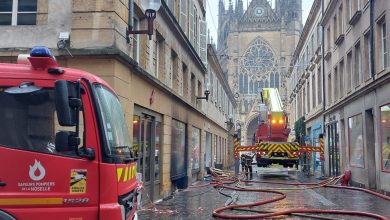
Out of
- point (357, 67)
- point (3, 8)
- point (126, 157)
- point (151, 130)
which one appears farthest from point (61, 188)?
point (357, 67)

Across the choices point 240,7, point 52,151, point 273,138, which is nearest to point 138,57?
point 52,151

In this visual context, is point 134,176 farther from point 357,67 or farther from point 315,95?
point 315,95

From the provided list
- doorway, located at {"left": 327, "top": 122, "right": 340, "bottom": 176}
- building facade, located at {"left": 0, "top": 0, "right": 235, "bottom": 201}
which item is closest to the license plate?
doorway, located at {"left": 327, "top": 122, "right": 340, "bottom": 176}

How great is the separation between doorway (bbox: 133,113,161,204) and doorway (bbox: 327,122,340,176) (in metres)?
13.7

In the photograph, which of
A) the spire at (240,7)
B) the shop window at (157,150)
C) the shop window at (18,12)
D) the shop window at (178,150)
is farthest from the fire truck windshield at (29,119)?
the spire at (240,7)

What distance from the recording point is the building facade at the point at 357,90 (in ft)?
57.4

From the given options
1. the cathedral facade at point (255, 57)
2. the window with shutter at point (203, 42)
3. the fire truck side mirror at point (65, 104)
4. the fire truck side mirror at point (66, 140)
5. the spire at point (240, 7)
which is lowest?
the fire truck side mirror at point (66, 140)

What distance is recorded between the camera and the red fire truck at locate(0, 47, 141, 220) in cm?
528

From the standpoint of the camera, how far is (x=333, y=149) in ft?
86.9

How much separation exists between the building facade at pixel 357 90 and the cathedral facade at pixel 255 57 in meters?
56.1

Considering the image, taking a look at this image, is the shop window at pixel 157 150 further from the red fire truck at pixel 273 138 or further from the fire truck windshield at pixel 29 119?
the red fire truck at pixel 273 138

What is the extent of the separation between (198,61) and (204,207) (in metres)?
11.0

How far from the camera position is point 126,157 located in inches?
241

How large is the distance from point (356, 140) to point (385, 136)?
14.0ft
